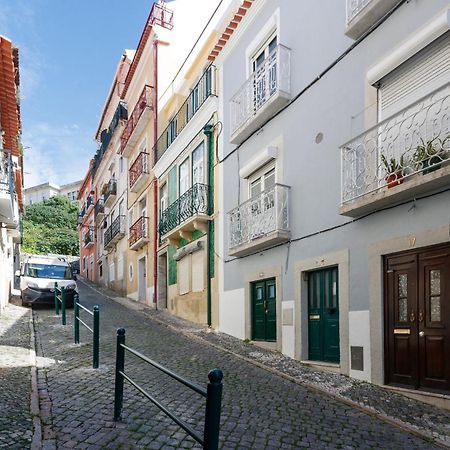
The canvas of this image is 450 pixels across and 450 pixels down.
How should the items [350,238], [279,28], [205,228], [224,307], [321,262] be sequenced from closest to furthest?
[350,238], [321,262], [279,28], [224,307], [205,228]

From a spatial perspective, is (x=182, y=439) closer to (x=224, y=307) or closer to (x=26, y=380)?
(x=26, y=380)

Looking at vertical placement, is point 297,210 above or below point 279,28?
below

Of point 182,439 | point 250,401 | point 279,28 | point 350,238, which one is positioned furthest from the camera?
point 279,28

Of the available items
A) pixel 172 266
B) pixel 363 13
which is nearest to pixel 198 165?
pixel 172 266

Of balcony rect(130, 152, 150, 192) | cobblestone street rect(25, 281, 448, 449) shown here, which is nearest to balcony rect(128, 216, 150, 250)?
balcony rect(130, 152, 150, 192)

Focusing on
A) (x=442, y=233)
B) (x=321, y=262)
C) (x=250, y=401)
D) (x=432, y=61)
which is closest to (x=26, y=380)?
(x=250, y=401)

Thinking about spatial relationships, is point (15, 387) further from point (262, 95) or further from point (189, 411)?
point (262, 95)

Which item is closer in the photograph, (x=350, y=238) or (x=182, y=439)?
(x=182, y=439)

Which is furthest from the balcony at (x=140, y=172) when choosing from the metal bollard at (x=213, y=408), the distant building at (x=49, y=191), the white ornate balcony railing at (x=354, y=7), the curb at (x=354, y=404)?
the distant building at (x=49, y=191)

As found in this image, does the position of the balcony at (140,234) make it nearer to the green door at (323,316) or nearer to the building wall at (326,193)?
the building wall at (326,193)

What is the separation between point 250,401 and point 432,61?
503cm

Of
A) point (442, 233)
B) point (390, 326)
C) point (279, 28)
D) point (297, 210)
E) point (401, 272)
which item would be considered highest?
point (279, 28)

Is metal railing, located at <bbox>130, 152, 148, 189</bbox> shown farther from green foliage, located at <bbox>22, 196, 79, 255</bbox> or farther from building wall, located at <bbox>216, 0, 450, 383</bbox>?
green foliage, located at <bbox>22, 196, 79, 255</bbox>

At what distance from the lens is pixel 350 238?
7848 mm
